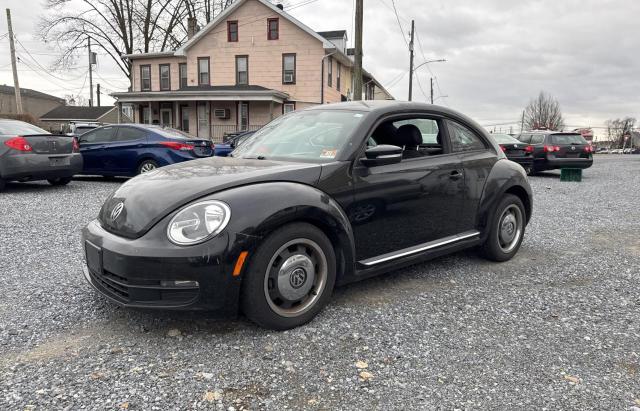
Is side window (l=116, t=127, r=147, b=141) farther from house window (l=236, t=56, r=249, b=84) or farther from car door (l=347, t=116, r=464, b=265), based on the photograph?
house window (l=236, t=56, r=249, b=84)

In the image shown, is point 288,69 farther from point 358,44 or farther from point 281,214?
point 281,214

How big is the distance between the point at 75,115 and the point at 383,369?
61.5 metres

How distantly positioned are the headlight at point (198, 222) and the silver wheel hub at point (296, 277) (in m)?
0.51

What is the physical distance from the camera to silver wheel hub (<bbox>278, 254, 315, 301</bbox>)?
9.79ft

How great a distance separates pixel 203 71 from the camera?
29.2m

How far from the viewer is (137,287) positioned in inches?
107

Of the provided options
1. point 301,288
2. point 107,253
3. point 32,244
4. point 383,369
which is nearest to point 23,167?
point 32,244

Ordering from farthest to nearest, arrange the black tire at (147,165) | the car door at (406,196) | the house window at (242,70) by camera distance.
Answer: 1. the house window at (242,70)
2. the black tire at (147,165)
3. the car door at (406,196)

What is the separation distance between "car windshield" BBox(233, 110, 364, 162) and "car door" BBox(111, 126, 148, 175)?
665 centimetres

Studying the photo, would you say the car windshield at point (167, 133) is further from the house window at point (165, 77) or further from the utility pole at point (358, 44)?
the house window at point (165, 77)

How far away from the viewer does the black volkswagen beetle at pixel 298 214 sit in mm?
2727

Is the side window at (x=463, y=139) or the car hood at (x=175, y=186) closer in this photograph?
the car hood at (x=175, y=186)

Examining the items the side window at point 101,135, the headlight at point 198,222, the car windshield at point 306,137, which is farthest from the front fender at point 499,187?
the side window at point 101,135

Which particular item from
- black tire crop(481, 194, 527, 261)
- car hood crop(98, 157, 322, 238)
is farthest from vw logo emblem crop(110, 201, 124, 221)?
black tire crop(481, 194, 527, 261)
